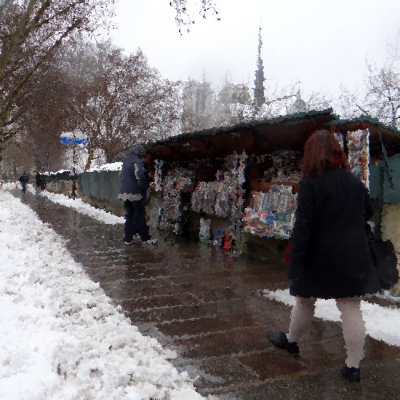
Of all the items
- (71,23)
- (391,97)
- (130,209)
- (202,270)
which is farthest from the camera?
(391,97)

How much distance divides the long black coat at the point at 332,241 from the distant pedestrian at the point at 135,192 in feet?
18.7

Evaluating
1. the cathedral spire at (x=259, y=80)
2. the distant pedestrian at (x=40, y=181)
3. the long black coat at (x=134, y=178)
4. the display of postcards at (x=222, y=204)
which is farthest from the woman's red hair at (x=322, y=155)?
the distant pedestrian at (x=40, y=181)

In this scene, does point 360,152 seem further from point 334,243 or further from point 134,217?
point 134,217

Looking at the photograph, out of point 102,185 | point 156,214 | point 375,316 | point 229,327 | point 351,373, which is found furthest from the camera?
point 102,185

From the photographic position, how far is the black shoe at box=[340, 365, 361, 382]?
286 cm

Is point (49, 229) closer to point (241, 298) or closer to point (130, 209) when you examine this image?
point (130, 209)

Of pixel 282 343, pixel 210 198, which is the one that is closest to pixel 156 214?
pixel 210 198

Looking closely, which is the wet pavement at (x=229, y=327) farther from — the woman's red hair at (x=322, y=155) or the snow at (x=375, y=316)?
the woman's red hair at (x=322, y=155)

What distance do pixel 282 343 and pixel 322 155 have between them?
5.43 feet

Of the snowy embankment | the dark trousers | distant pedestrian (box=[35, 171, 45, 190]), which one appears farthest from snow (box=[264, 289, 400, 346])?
distant pedestrian (box=[35, 171, 45, 190])

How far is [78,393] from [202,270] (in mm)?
3901

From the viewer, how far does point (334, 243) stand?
9.53ft

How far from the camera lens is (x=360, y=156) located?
16.7 ft

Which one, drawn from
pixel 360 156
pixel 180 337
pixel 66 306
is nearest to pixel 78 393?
pixel 180 337
